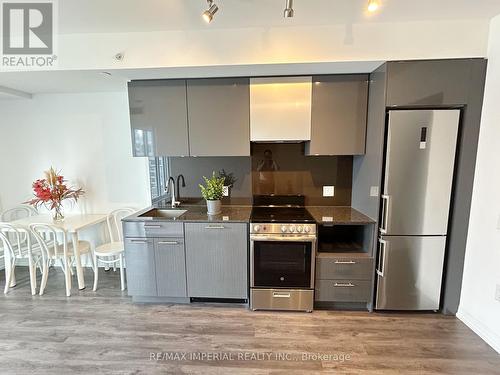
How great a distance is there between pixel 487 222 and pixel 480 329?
2.96 feet

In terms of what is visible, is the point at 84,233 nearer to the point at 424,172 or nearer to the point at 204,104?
the point at 204,104

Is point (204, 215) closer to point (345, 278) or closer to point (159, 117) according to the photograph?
point (159, 117)

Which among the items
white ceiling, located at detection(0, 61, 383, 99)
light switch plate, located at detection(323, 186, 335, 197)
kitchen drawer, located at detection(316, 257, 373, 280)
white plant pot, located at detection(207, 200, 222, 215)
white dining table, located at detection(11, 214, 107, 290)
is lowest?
kitchen drawer, located at detection(316, 257, 373, 280)

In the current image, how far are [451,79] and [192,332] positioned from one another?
9.96 ft

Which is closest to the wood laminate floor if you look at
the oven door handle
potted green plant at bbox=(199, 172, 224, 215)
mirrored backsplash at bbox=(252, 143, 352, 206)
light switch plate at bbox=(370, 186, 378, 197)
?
the oven door handle

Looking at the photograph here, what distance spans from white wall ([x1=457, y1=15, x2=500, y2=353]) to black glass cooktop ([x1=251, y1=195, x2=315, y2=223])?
138 centimetres

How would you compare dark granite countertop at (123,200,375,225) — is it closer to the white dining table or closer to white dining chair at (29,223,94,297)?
the white dining table

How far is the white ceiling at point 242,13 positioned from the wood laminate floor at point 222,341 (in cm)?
255

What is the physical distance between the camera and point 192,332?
2.17 meters

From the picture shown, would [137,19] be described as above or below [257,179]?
above

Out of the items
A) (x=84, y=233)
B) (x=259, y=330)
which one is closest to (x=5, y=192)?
(x=84, y=233)

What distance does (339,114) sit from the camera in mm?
2432

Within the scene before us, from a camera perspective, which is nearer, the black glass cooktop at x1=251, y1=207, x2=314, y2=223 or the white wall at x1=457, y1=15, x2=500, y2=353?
the white wall at x1=457, y1=15, x2=500, y2=353

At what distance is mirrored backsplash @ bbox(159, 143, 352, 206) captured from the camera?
9.42ft
